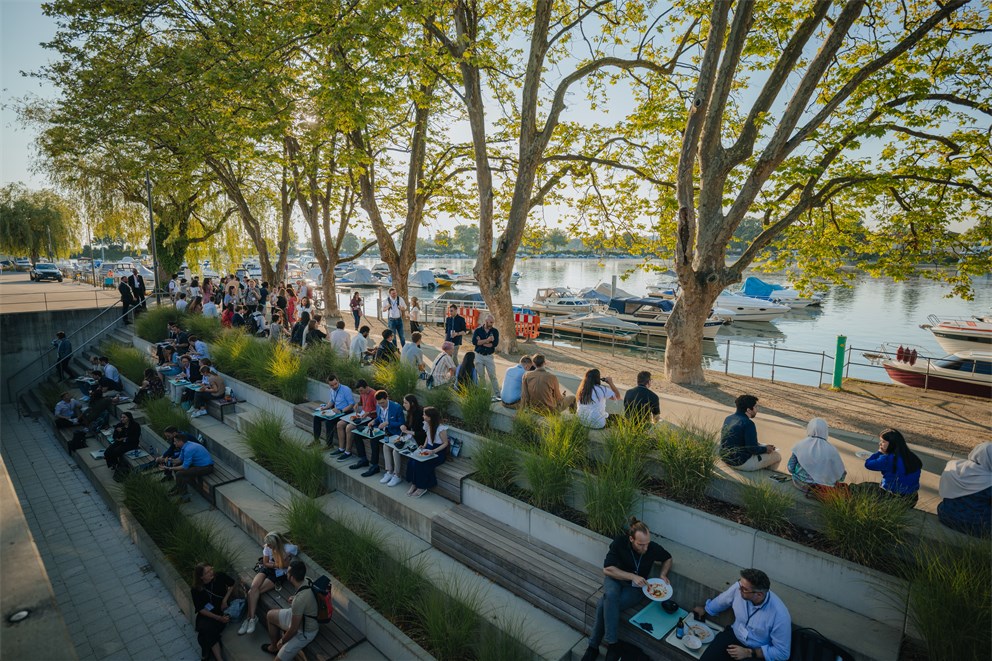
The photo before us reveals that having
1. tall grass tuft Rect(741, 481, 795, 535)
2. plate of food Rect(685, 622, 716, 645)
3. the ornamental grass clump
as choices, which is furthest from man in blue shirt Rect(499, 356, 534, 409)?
plate of food Rect(685, 622, 716, 645)

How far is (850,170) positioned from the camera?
412 inches

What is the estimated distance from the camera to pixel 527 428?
6902mm

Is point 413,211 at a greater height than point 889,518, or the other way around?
point 413,211

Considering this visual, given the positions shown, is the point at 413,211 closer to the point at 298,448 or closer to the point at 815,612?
the point at 298,448

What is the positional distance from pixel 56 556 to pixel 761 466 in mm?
9935

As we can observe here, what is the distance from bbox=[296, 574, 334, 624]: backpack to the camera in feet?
16.6

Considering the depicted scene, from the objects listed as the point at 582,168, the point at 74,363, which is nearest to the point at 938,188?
the point at 582,168

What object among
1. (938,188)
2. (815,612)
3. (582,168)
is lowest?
(815,612)

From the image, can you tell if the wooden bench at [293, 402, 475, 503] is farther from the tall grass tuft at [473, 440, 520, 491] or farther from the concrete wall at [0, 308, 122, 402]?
the concrete wall at [0, 308, 122, 402]

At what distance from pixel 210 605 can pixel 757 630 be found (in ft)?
17.6

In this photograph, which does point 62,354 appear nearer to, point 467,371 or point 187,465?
point 187,465

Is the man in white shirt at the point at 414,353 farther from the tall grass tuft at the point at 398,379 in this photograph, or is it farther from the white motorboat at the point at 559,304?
the white motorboat at the point at 559,304

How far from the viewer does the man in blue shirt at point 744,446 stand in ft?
19.6

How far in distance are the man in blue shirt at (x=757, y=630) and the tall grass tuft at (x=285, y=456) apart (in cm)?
540
